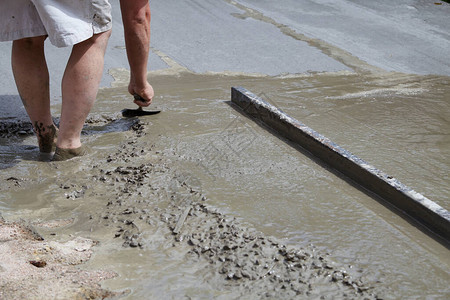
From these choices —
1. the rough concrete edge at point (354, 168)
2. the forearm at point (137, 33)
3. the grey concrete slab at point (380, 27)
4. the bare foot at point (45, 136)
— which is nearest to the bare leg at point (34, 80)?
the bare foot at point (45, 136)

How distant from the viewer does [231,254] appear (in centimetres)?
168

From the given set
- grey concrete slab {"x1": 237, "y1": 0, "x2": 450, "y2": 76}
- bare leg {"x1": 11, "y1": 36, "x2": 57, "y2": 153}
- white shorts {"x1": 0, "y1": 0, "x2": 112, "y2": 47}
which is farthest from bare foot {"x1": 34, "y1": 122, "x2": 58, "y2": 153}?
grey concrete slab {"x1": 237, "y1": 0, "x2": 450, "y2": 76}

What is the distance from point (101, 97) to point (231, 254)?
193 cm

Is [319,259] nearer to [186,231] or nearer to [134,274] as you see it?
[186,231]

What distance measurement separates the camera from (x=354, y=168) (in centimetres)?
223

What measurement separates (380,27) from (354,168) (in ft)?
10.4

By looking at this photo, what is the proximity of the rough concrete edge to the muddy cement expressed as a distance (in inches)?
2.2

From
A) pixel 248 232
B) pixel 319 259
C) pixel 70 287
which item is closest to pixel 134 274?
pixel 70 287

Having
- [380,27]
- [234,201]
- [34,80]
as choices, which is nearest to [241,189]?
[234,201]

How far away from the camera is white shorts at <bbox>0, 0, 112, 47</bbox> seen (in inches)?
87.0

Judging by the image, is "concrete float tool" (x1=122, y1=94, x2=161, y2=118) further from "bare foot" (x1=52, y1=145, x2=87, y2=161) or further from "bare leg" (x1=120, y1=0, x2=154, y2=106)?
"bare foot" (x1=52, y1=145, x2=87, y2=161)

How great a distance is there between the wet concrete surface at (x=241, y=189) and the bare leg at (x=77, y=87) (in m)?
0.15

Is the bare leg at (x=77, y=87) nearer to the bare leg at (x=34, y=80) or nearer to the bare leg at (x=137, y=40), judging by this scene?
the bare leg at (x=34, y=80)

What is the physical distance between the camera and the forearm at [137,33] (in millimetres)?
2836
